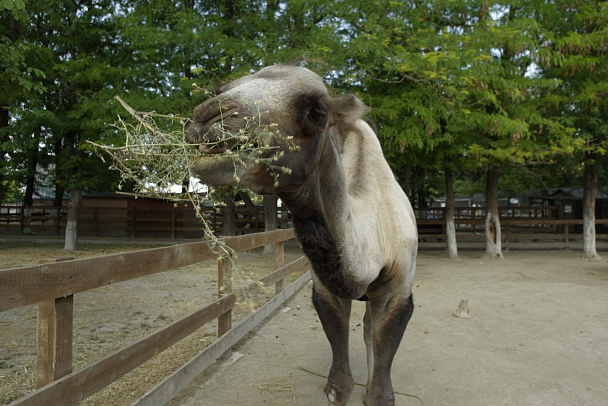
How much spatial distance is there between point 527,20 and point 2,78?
1098cm

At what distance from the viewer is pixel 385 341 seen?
325cm

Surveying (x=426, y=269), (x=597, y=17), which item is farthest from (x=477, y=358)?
(x=597, y=17)

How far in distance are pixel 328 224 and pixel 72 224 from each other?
14.5 meters

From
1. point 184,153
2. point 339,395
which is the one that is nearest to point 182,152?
point 184,153

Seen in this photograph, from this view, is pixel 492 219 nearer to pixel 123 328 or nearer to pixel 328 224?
pixel 123 328

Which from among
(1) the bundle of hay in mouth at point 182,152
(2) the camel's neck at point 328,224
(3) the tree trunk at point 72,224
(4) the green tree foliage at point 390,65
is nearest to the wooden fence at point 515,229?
(4) the green tree foliage at point 390,65

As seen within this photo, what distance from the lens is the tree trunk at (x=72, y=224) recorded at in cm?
1473

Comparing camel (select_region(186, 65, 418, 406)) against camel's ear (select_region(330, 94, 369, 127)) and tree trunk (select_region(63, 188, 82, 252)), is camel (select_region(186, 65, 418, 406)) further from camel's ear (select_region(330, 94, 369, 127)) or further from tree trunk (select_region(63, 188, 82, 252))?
tree trunk (select_region(63, 188, 82, 252))

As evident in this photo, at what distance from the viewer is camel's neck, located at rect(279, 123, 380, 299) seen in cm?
236

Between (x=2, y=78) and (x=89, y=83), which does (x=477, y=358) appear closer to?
(x=2, y=78)

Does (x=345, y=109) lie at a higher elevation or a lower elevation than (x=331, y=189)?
higher

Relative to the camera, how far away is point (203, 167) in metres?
1.81

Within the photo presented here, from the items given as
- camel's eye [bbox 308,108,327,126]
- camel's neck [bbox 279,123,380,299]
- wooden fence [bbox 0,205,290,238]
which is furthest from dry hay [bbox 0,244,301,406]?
wooden fence [bbox 0,205,290,238]

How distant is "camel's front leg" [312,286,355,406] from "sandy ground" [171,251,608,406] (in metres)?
0.32
